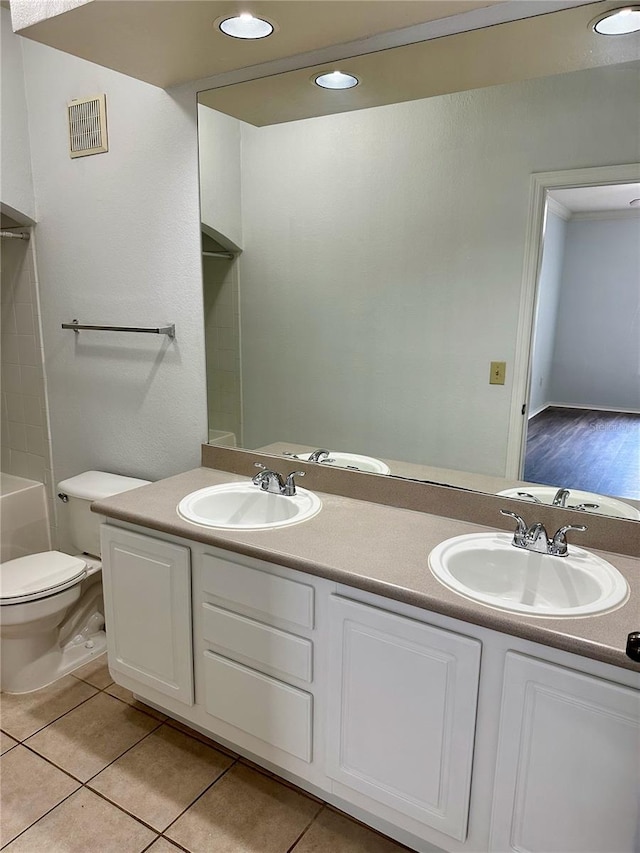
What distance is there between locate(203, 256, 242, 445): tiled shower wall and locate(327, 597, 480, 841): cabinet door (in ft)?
3.43

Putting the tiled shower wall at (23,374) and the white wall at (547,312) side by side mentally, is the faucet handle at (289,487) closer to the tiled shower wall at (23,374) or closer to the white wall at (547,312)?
the white wall at (547,312)

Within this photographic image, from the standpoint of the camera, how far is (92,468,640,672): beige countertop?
1.25 metres

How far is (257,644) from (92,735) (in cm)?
87

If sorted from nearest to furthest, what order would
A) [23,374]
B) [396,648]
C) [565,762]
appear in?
1. [565,762]
2. [396,648]
3. [23,374]

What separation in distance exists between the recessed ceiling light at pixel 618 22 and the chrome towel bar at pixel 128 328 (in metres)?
1.69

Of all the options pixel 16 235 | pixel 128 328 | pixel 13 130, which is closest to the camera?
pixel 128 328

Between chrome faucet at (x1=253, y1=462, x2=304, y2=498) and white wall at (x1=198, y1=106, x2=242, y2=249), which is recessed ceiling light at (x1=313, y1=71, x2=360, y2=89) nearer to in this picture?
white wall at (x1=198, y1=106, x2=242, y2=249)

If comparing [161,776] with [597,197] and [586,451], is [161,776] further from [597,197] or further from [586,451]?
[597,197]

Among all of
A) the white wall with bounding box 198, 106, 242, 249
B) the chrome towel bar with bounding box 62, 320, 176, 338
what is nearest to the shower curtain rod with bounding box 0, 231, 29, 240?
the chrome towel bar with bounding box 62, 320, 176, 338

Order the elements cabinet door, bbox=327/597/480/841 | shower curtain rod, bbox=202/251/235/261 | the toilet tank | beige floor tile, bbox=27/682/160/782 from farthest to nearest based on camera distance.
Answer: the toilet tank → shower curtain rod, bbox=202/251/235/261 → beige floor tile, bbox=27/682/160/782 → cabinet door, bbox=327/597/480/841

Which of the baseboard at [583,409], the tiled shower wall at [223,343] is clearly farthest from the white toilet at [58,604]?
the baseboard at [583,409]

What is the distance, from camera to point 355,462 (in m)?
2.08

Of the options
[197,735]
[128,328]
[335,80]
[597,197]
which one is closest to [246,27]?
[335,80]

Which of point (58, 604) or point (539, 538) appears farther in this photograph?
point (58, 604)
